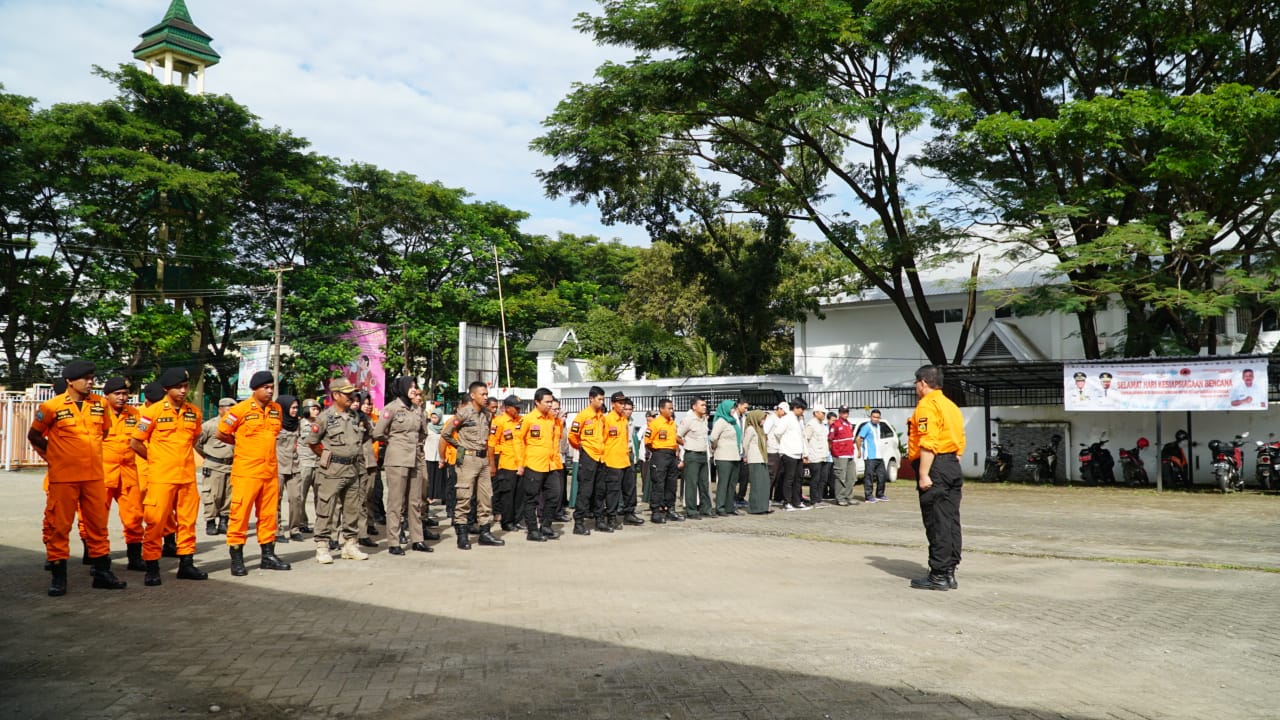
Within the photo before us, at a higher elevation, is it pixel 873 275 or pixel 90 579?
pixel 873 275

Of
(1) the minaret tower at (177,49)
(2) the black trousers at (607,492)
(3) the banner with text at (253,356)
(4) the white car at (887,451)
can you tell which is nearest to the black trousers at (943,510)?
(2) the black trousers at (607,492)

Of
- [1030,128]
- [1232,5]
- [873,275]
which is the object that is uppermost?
[1232,5]

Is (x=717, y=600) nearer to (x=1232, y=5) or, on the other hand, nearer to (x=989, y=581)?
(x=989, y=581)

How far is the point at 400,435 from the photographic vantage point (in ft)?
32.6

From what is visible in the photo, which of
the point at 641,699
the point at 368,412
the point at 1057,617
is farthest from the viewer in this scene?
the point at 368,412

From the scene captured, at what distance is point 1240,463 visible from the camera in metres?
20.3

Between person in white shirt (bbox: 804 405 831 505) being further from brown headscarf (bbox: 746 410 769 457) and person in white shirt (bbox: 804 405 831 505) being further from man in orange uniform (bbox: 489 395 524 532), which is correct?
man in orange uniform (bbox: 489 395 524 532)

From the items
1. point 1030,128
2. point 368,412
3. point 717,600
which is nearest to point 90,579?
point 368,412

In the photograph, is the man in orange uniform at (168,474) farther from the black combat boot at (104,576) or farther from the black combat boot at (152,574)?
the black combat boot at (104,576)

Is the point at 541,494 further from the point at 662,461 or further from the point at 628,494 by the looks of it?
the point at 662,461

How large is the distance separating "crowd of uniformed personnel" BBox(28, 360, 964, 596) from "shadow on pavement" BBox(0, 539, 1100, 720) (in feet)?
3.73

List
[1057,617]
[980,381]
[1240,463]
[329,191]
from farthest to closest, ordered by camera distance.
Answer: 1. [329,191]
2. [980,381]
3. [1240,463]
4. [1057,617]

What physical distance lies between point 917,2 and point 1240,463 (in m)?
12.5

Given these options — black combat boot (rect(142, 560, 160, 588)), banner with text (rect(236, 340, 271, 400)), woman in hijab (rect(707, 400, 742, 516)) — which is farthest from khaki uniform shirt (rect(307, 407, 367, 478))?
banner with text (rect(236, 340, 271, 400))
